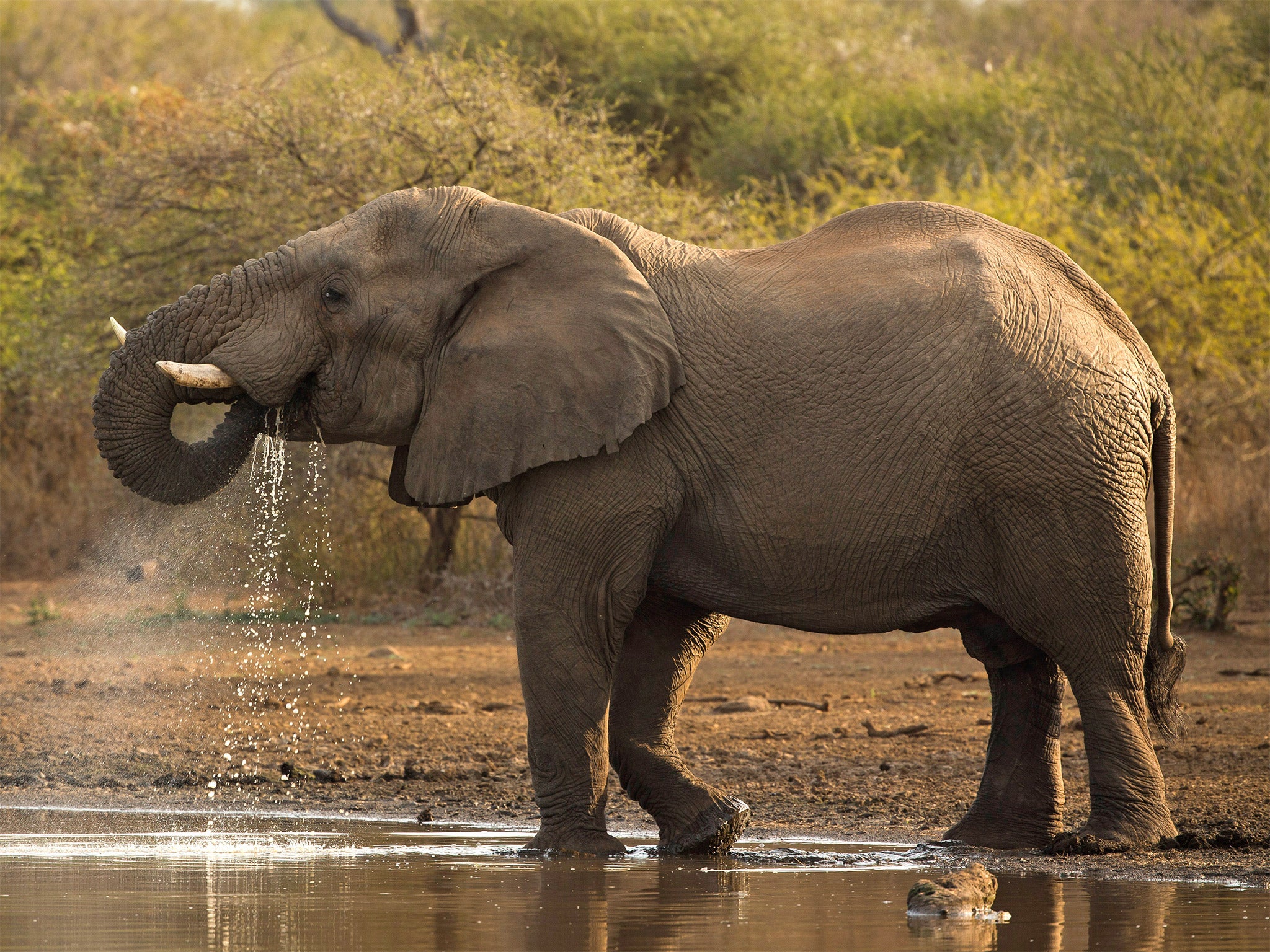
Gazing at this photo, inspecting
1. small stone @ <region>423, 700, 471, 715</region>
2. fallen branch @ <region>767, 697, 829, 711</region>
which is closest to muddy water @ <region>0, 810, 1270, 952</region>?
small stone @ <region>423, 700, 471, 715</region>

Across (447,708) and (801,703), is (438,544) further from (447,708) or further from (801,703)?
(801,703)

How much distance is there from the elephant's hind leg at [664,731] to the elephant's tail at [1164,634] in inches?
63.1

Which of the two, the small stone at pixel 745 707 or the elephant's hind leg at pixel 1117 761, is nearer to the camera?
→ the elephant's hind leg at pixel 1117 761

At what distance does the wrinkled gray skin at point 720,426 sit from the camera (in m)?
6.60

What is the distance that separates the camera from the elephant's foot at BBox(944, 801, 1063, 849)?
7156 mm

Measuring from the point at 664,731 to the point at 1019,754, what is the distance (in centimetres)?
138

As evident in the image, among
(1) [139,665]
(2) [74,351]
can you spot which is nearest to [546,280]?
(1) [139,665]

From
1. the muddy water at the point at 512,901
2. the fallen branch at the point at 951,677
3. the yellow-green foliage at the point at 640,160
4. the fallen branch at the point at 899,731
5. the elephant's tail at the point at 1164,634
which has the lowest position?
the muddy water at the point at 512,901

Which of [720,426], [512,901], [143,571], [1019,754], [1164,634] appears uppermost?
[720,426]

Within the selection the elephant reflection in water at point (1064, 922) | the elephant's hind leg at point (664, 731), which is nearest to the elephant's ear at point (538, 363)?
the elephant's hind leg at point (664, 731)

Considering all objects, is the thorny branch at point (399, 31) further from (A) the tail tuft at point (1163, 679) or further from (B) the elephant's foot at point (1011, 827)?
(A) the tail tuft at point (1163, 679)

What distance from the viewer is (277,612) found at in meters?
14.9

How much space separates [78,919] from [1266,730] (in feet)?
20.7

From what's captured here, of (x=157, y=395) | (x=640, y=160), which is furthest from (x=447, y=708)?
(x=640, y=160)
